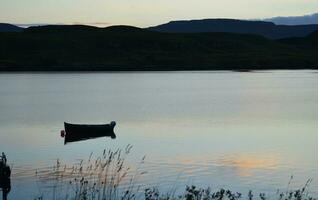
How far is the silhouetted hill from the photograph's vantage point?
165 metres

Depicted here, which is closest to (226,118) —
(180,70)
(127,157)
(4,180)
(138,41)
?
(127,157)

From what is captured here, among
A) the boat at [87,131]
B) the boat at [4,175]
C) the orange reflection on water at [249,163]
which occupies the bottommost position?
the boat at [87,131]

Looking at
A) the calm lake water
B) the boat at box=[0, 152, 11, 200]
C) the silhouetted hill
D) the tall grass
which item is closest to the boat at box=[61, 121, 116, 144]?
the calm lake water

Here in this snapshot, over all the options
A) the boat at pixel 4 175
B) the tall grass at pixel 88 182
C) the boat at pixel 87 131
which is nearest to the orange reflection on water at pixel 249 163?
the tall grass at pixel 88 182

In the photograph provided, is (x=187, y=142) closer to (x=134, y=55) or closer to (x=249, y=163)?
(x=249, y=163)

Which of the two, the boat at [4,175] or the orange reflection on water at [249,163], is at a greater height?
the boat at [4,175]

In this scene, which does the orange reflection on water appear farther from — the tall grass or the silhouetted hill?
the silhouetted hill

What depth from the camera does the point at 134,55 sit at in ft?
553

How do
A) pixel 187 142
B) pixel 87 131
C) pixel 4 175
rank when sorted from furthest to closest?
1. pixel 87 131
2. pixel 187 142
3. pixel 4 175

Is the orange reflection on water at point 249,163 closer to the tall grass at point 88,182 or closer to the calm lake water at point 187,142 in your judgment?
the calm lake water at point 187,142

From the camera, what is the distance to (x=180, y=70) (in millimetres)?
174750

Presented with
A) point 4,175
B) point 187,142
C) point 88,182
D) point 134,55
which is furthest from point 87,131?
point 134,55

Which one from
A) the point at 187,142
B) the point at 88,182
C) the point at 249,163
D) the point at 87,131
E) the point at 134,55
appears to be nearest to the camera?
the point at 88,182

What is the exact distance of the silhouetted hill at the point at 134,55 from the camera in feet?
542
